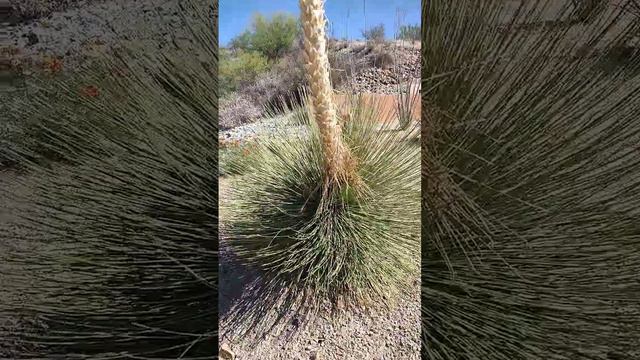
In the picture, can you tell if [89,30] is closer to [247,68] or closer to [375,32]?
[375,32]

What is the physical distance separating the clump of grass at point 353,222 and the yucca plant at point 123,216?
1.23ft

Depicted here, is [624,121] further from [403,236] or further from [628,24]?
[403,236]

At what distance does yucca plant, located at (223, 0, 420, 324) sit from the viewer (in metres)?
1.32

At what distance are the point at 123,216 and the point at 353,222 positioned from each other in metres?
0.61

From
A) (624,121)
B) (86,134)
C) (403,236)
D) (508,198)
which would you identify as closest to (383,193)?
(403,236)

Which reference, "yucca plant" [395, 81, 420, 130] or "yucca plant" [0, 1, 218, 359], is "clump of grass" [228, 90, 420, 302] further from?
"yucca plant" [0, 1, 218, 359]

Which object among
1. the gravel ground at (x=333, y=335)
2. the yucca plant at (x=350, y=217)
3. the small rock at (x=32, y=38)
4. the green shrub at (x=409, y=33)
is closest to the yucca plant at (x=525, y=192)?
the green shrub at (x=409, y=33)

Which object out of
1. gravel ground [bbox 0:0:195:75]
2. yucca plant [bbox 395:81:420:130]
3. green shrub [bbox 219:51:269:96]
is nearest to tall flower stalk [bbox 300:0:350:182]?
yucca plant [bbox 395:81:420:130]

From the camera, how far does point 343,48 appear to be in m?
1.37

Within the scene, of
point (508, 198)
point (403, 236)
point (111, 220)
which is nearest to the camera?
point (508, 198)

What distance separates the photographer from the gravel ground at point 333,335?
1.19m

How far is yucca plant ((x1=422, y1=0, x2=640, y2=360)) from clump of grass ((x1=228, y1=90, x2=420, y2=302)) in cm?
42

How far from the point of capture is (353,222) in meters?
1.34

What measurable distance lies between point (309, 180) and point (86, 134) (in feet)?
1.99
